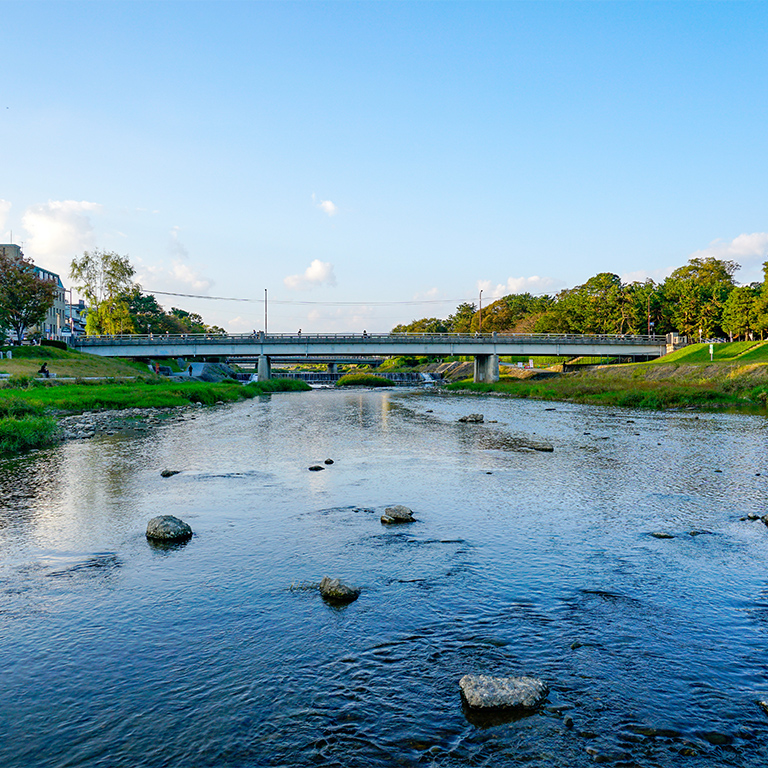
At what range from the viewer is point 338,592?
836 centimetres

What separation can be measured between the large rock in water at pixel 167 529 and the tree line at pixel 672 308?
98885 millimetres

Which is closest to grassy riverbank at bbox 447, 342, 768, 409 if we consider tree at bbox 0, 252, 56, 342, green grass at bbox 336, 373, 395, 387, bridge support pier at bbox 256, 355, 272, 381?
bridge support pier at bbox 256, 355, 272, 381

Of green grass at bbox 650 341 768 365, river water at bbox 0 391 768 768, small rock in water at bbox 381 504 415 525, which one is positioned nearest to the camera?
river water at bbox 0 391 768 768

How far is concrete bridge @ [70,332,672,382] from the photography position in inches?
3423

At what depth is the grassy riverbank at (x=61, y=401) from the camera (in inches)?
917

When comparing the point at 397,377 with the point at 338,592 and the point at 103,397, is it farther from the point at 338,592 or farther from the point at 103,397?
the point at 338,592

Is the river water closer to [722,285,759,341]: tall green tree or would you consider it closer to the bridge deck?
the bridge deck

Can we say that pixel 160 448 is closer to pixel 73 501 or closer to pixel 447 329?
pixel 73 501

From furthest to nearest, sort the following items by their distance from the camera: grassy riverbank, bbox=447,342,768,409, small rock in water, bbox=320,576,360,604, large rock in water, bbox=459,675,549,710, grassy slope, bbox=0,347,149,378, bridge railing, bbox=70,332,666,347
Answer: bridge railing, bbox=70,332,666,347, grassy slope, bbox=0,347,149,378, grassy riverbank, bbox=447,342,768,409, small rock in water, bbox=320,576,360,604, large rock in water, bbox=459,675,549,710

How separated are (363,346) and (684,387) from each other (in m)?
53.4

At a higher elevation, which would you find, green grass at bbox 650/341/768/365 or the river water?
green grass at bbox 650/341/768/365

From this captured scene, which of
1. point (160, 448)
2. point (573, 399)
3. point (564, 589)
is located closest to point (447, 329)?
point (573, 399)

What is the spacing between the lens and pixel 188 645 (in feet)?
22.9

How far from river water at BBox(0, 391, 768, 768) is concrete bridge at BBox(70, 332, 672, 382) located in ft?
245
